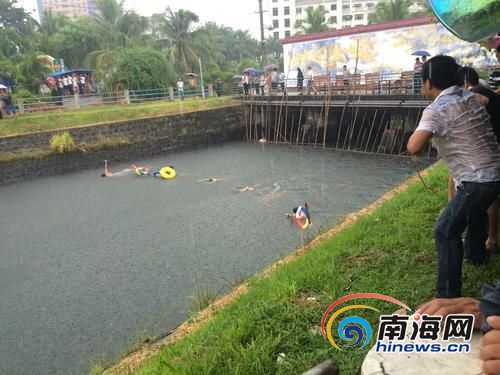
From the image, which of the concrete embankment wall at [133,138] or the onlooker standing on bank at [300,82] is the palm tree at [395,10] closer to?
the onlooker standing on bank at [300,82]

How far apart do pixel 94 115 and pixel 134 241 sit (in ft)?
39.1

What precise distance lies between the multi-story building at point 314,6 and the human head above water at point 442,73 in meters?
65.6

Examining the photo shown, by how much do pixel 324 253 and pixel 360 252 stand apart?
48 cm

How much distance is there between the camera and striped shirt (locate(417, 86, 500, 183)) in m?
2.54

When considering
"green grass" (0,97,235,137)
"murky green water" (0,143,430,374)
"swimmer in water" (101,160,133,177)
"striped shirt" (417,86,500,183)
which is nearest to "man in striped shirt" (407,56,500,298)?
"striped shirt" (417,86,500,183)

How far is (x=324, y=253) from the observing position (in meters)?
4.89

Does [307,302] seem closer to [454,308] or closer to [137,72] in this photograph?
[454,308]

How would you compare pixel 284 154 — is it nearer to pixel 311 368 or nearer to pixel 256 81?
pixel 256 81

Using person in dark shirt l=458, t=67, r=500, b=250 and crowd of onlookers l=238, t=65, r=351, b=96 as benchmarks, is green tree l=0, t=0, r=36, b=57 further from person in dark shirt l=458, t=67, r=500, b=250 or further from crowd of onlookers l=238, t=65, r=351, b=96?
person in dark shirt l=458, t=67, r=500, b=250

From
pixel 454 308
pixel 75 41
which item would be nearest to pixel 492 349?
pixel 454 308

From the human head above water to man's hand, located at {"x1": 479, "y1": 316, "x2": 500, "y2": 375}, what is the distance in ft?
4.62

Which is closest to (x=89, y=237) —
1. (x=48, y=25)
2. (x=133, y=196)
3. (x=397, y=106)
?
(x=133, y=196)

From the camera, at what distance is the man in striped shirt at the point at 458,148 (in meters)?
2.55

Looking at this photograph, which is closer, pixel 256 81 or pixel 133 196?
pixel 133 196
